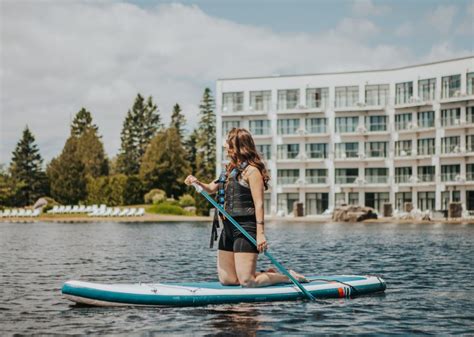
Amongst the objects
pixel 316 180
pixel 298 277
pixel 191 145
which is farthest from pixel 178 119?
pixel 298 277

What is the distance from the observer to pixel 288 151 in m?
97.2

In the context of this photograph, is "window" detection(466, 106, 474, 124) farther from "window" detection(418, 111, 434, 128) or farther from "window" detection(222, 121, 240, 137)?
"window" detection(222, 121, 240, 137)

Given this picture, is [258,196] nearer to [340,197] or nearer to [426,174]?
[426,174]

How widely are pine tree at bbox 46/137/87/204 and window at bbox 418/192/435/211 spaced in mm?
44593

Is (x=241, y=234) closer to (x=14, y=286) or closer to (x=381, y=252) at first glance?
(x=14, y=286)

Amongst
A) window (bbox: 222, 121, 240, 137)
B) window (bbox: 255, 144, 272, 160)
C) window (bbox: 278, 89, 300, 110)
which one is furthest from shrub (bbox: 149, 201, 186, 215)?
window (bbox: 278, 89, 300, 110)

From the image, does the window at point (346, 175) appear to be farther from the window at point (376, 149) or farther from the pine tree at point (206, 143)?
the pine tree at point (206, 143)

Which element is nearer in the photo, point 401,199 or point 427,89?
point 427,89

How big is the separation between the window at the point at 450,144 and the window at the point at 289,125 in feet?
61.3

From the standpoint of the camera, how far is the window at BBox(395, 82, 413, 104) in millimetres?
90106

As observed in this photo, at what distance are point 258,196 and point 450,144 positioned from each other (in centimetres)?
7798

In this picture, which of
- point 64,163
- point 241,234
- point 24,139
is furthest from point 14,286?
point 24,139

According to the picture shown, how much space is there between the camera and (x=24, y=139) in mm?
113438

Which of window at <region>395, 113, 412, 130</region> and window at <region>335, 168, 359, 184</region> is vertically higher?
window at <region>395, 113, 412, 130</region>
